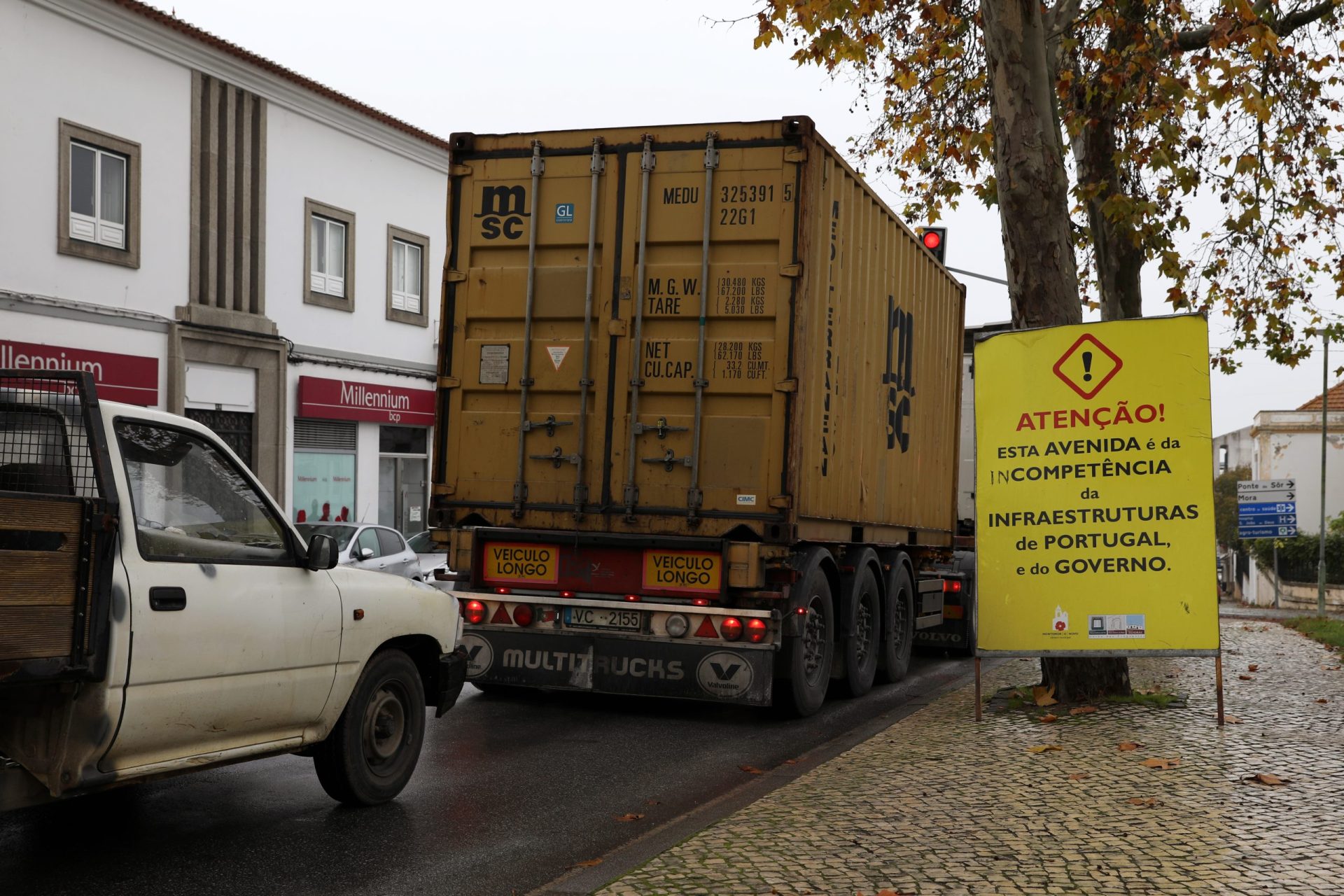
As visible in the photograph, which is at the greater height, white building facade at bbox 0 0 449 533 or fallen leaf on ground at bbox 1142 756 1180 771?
white building facade at bbox 0 0 449 533

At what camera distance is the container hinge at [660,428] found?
896 cm

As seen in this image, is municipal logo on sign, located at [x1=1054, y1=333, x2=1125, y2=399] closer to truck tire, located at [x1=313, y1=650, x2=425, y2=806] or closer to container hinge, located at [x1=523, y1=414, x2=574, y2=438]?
container hinge, located at [x1=523, y1=414, x2=574, y2=438]

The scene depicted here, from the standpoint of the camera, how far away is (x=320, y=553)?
585 cm

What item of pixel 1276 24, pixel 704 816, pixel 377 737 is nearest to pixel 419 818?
pixel 377 737

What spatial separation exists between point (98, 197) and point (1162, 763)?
16.2m

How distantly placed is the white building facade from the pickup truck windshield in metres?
13.0

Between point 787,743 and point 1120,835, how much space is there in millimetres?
3376

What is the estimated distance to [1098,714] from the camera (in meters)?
8.91

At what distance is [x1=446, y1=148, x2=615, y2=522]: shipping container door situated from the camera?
919 cm

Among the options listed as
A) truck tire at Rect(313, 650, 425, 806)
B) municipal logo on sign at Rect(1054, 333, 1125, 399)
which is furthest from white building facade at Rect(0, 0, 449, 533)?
municipal logo on sign at Rect(1054, 333, 1125, 399)

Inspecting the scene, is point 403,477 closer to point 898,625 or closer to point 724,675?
point 898,625

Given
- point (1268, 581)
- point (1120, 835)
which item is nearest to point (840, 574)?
point (1120, 835)

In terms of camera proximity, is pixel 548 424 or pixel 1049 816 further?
pixel 548 424

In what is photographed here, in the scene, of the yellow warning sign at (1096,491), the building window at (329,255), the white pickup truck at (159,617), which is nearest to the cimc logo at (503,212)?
the yellow warning sign at (1096,491)
